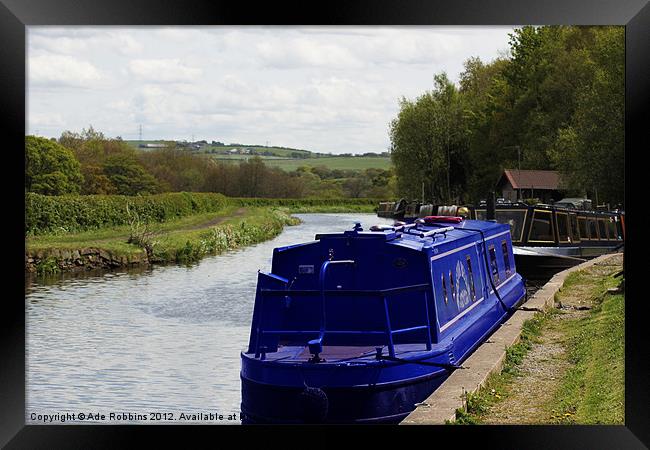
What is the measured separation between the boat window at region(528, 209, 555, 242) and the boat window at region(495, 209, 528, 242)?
259mm

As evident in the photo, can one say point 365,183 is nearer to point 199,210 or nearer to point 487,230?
point 199,210

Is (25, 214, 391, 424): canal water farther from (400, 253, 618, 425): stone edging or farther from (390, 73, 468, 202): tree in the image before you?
(390, 73, 468, 202): tree

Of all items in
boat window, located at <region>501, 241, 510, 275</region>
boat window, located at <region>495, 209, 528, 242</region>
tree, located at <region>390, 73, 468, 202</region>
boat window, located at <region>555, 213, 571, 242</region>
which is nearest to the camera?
boat window, located at <region>501, 241, 510, 275</region>

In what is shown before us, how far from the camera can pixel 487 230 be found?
552 inches

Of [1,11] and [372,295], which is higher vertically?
[1,11]

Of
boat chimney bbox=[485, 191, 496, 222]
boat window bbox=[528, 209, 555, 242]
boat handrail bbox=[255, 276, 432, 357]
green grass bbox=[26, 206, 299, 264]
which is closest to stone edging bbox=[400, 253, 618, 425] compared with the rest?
boat handrail bbox=[255, 276, 432, 357]

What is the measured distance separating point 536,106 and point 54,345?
3851 centimetres

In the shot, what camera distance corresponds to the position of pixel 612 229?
26016 millimetres

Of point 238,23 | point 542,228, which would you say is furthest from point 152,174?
point 238,23

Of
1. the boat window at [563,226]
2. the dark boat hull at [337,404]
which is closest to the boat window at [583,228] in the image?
the boat window at [563,226]

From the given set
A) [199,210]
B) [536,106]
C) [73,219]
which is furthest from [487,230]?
[536,106]

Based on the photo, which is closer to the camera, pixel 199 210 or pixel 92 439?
pixel 92 439

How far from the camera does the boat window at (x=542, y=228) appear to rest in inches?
912

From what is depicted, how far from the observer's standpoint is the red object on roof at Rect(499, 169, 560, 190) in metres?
47.0
